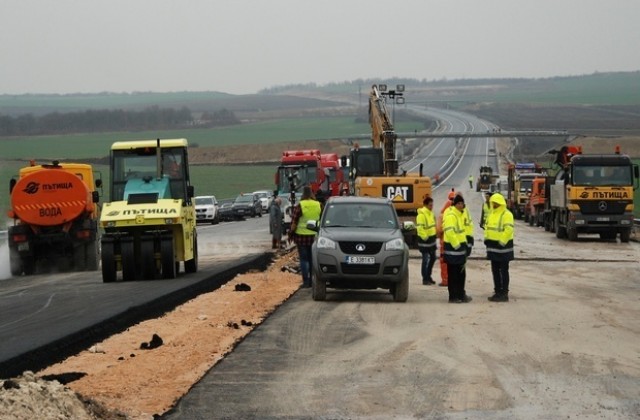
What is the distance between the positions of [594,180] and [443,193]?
45.5 m

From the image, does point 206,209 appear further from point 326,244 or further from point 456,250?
point 456,250

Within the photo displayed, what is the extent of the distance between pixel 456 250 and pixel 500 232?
82 centimetres

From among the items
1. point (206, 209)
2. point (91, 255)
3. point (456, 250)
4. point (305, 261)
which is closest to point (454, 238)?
point (456, 250)

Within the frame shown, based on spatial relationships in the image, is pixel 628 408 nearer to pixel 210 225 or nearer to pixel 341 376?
pixel 341 376

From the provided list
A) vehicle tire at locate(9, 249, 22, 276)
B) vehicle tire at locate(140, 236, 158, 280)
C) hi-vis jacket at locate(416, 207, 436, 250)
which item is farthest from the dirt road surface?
vehicle tire at locate(9, 249, 22, 276)

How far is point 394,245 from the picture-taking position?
20328 mm

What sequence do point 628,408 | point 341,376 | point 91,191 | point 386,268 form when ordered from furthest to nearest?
point 91,191 → point 386,268 → point 341,376 → point 628,408

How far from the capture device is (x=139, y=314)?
1809 cm

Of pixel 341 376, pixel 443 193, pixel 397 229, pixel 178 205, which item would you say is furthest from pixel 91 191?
pixel 443 193

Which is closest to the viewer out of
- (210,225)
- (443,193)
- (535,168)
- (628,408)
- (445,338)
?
(628,408)

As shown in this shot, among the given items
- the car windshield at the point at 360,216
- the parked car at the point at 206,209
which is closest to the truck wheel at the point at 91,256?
the car windshield at the point at 360,216

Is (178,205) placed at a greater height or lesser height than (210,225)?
greater

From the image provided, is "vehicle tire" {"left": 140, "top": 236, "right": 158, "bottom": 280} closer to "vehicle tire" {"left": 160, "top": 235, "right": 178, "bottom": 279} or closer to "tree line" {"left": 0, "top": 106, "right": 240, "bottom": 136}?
"vehicle tire" {"left": 160, "top": 235, "right": 178, "bottom": 279}

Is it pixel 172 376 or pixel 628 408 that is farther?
pixel 172 376
